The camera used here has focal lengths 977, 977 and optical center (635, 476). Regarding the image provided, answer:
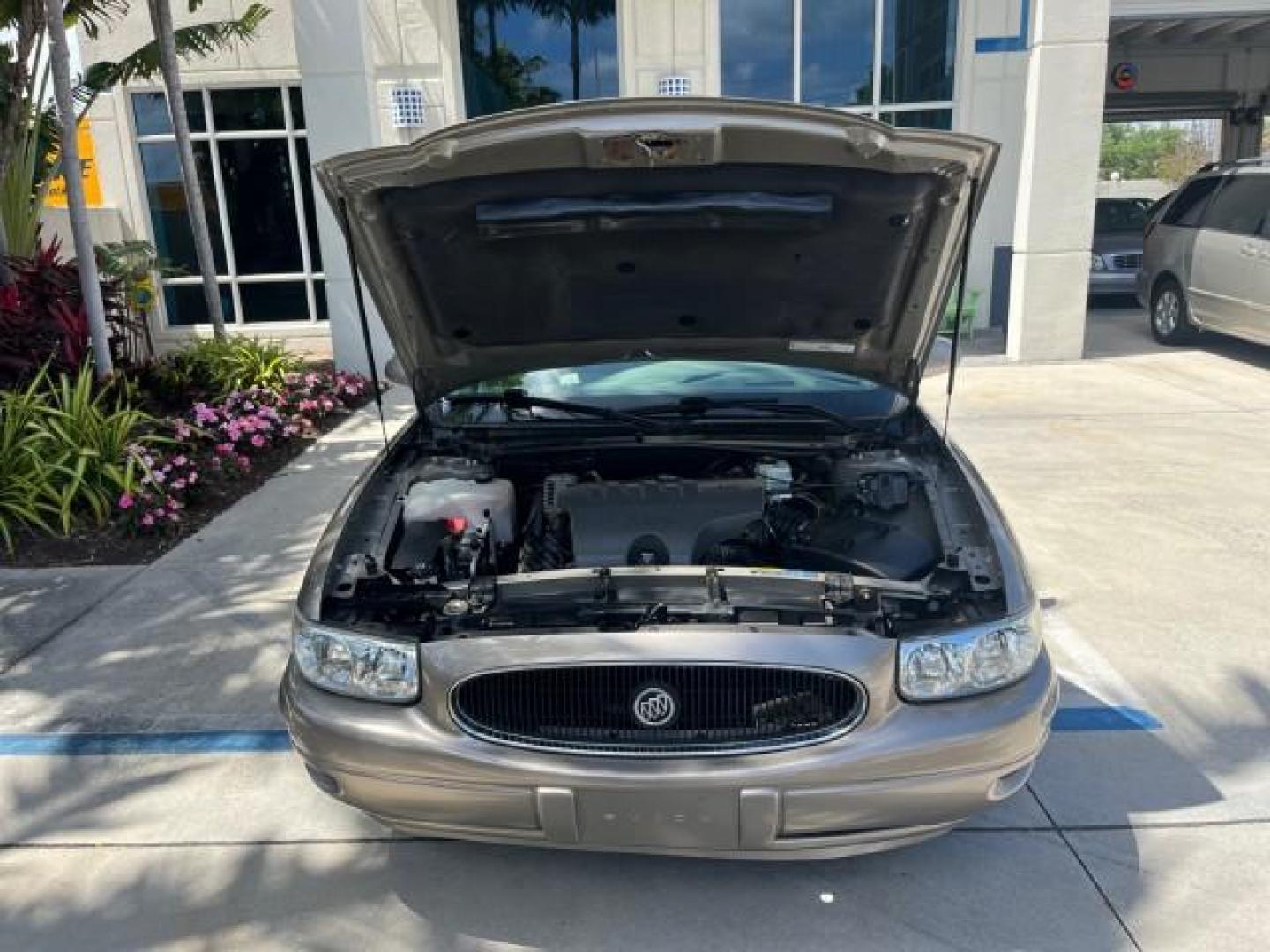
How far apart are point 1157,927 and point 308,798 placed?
8.10 feet

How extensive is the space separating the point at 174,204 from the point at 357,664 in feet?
39.9

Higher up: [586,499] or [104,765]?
[586,499]

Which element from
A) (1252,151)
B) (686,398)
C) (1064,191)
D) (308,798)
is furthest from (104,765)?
(1252,151)

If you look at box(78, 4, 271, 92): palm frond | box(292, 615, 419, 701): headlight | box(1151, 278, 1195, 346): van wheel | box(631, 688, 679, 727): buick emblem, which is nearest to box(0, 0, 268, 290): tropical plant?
box(78, 4, 271, 92): palm frond

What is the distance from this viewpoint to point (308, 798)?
10.3ft

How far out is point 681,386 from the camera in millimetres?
3834

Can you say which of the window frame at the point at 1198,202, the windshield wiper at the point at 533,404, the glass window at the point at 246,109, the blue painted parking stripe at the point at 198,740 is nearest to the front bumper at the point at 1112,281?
the window frame at the point at 1198,202

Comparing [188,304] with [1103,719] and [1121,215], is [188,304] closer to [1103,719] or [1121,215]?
[1103,719]

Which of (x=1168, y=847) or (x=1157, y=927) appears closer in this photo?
(x=1157, y=927)

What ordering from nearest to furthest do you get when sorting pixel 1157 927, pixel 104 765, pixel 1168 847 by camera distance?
pixel 1157 927, pixel 1168 847, pixel 104 765

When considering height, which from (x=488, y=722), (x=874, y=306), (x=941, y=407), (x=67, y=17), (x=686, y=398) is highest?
(x=67, y=17)

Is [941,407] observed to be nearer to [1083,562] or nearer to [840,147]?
[1083,562]

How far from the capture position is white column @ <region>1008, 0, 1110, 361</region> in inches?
369

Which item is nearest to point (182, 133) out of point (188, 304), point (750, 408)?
point (188, 304)
